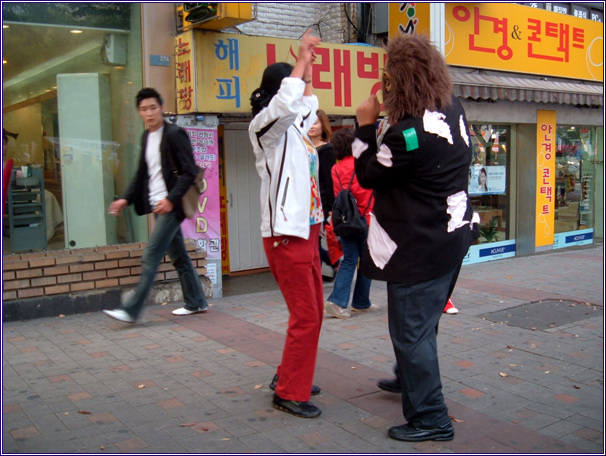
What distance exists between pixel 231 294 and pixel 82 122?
2.53m

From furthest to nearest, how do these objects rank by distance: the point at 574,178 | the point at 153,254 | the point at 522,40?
the point at 574,178, the point at 522,40, the point at 153,254

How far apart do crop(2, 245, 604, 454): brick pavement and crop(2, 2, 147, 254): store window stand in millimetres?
1113

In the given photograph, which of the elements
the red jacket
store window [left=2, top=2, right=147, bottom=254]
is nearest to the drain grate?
the red jacket

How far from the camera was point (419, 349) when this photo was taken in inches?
131

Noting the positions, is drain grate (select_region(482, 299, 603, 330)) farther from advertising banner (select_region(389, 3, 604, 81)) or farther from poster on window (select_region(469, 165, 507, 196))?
advertising banner (select_region(389, 3, 604, 81))

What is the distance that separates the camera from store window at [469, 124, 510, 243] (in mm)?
10047

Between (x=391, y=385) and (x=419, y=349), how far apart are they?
0.80 meters

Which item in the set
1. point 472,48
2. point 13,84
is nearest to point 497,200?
point 472,48

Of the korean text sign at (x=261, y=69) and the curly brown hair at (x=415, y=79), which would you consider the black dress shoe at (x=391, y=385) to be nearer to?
the curly brown hair at (x=415, y=79)

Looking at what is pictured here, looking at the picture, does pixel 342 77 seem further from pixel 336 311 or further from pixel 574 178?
pixel 574 178

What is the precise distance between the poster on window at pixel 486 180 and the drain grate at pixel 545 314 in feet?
11.5

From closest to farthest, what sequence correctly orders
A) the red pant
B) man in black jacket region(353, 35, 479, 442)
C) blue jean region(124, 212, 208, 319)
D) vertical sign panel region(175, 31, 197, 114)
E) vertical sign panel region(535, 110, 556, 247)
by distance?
man in black jacket region(353, 35, 479, 442), the red pant, blue jean region(124, 212, 208, 319), vertical sign panel region(175, 31, 197, 114), vertical sign panel region(535, 110, 556, 247)

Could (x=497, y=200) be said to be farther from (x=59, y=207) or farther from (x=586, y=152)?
(x=59, y=207)

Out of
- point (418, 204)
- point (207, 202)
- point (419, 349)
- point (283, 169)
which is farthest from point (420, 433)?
point (207, 202)
